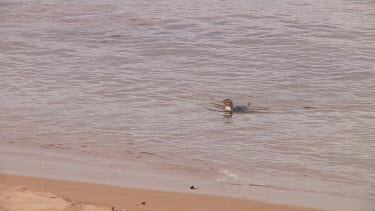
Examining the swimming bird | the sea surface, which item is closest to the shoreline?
the sea surface

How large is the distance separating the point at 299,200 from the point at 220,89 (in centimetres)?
A: 372

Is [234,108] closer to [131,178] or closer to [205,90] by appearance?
[205,90]

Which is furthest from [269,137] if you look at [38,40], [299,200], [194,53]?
[38,40]

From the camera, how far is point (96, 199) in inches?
202

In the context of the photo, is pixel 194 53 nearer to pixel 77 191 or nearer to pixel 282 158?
pixel 282 158

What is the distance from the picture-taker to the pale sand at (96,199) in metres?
4.66

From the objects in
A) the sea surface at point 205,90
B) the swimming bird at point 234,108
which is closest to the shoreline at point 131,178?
the sea surface at point 205,90

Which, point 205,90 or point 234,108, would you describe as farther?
point 205,90

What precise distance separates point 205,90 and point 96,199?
12.9 ft

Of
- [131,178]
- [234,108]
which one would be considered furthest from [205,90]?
[131,178]

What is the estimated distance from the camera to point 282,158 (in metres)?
6.45

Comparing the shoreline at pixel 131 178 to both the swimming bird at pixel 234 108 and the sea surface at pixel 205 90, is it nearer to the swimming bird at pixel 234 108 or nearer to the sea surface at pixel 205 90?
the sea surface at pixel 205 90

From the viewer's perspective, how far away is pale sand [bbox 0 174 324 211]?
183 inches

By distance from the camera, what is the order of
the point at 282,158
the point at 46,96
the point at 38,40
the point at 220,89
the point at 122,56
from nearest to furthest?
the point at 282,158
the point at 46,96
the point at 220,89
the point at 122,56
the point at 38,40
